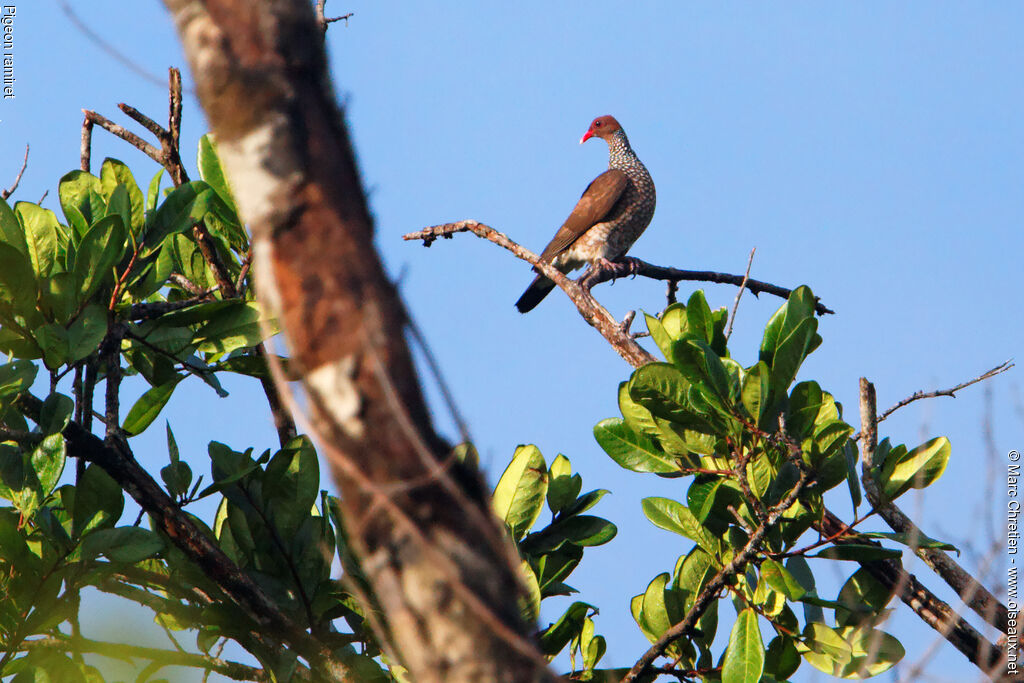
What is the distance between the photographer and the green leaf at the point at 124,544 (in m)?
2.23

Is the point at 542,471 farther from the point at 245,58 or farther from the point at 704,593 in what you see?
the point at 245,58

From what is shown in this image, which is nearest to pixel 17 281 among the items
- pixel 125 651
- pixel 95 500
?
pixel 95 500

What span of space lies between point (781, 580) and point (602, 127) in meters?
7.63

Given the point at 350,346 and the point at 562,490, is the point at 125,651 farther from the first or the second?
the point at 350,346

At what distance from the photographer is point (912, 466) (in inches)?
95.2

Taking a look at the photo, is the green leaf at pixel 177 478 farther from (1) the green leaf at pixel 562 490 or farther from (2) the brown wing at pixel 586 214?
(2) the brown wing at pixel 586 214

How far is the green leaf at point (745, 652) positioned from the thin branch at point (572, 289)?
902 millimetres

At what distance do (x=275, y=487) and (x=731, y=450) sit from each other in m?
1.20

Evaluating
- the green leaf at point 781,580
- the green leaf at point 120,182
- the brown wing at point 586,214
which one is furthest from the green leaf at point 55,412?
Answer: the brown wing at point 586,214

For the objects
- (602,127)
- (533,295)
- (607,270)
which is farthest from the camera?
(602,127)

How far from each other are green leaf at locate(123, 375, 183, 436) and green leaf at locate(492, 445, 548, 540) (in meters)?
1.02

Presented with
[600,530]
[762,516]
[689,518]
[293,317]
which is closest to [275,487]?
[600,530]

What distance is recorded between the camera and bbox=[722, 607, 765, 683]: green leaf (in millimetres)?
2221

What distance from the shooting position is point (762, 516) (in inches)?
84.1
